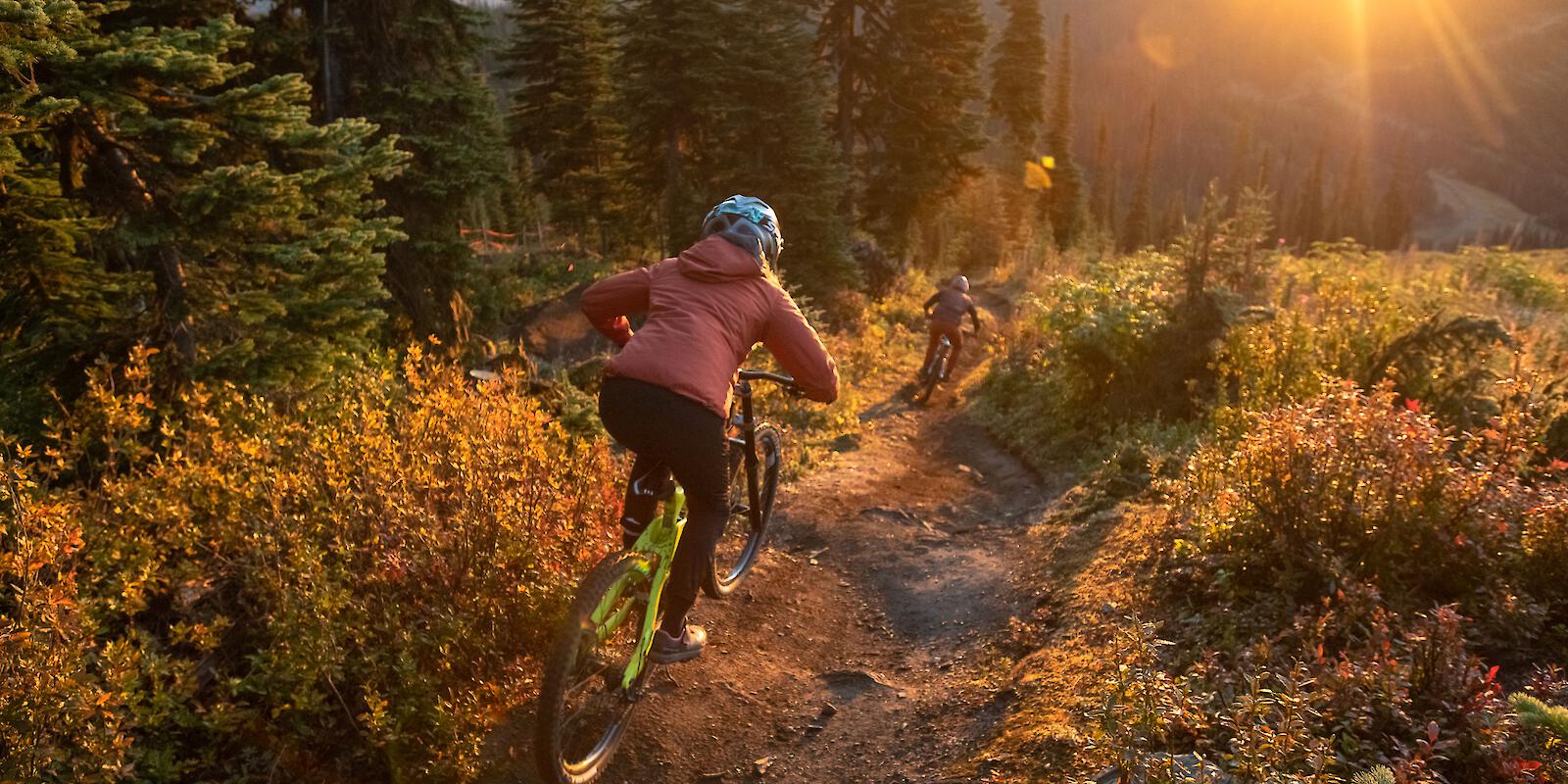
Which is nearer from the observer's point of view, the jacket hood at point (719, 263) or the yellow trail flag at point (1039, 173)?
the jacket hood at point (719, 263)

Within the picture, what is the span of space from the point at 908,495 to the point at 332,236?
20.0 ft

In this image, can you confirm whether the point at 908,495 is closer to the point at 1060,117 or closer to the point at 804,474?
the point at 804,474

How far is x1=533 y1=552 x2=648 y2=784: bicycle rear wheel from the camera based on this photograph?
11.1 feet

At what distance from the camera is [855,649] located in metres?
5.60

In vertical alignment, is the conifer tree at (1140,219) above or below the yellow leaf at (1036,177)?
below

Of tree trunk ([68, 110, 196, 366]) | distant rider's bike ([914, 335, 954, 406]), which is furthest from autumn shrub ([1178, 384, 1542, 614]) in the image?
distant rider's bike ([914, 335, 954, 406])

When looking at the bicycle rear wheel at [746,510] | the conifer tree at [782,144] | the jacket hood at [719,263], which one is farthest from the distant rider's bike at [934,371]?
the jacket hood at [719,263]

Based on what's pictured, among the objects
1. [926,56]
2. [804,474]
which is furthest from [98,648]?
[926,56]

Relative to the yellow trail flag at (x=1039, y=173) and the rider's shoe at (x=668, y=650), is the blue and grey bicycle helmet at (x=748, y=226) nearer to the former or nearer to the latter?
the rider's shoe at (x=668, y=650)

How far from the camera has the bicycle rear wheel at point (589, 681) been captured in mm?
3379

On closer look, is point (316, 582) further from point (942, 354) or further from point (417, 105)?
point (942, 354)

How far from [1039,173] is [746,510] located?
136ft

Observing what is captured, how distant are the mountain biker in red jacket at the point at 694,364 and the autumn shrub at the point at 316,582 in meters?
0.78

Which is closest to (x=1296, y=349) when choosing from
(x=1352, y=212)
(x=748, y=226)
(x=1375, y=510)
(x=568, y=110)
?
(x=1375, y=510)
